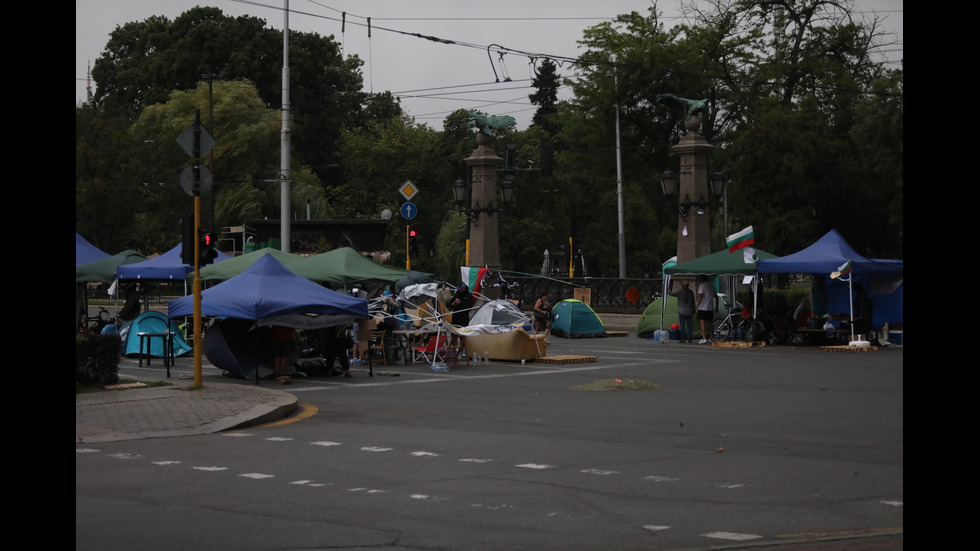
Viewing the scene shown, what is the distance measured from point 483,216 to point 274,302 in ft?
63.9

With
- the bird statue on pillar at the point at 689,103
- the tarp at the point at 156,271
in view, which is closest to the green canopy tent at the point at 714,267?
the bird statue on pillar at the point at 689,103

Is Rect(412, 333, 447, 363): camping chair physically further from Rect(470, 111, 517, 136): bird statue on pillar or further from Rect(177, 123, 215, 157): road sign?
Rect(470, 111, 517, 136): bird statue on pillar

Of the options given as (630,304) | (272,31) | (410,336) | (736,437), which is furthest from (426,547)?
(272,31)

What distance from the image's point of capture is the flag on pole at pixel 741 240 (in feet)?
101

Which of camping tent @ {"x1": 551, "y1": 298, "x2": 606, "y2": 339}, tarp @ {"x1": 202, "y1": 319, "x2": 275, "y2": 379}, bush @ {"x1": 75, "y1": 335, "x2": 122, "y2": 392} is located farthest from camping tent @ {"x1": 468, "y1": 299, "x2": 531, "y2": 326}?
bush @ {"x1": 75, "y1": 335, "x2": 122, "y2": 392}

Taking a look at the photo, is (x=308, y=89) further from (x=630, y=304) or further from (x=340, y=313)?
(x=340, y=313)

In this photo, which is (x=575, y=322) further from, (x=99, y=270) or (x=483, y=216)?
(x=99, y=270)

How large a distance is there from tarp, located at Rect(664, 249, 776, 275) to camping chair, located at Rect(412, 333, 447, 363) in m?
8.45

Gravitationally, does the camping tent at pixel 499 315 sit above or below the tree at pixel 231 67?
below

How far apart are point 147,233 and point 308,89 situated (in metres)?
18.2

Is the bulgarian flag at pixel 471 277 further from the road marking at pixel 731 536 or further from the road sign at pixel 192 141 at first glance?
the road marking at pixel 731 536

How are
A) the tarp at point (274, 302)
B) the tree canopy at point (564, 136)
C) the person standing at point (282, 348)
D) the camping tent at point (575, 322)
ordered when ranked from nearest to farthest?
the tarp at point (274, 302)
the person standing at point (282, 348)
the camping tent at point (575, 322)
the tree canopy at point (564, 136)

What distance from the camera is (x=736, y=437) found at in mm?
13078

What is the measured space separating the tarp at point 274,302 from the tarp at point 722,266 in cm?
1265
